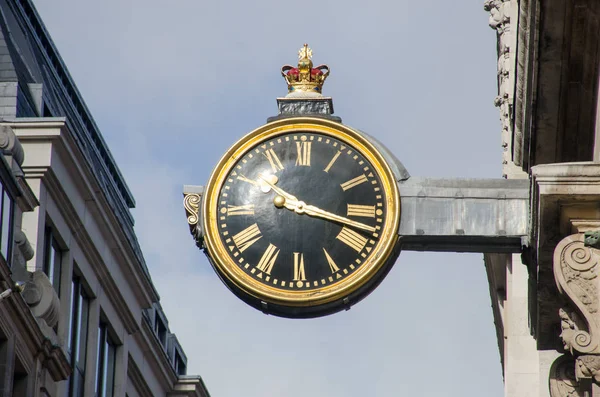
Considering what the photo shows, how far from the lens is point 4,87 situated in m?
42.3

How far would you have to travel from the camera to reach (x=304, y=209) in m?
14.5

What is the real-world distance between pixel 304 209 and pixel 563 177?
2388 millimetres

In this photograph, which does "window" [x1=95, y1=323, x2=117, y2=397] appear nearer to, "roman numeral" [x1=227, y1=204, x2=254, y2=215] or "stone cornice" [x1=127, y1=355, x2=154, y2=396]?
"stone cornice" [x1=127, y1=355, x2=154, y2=396]

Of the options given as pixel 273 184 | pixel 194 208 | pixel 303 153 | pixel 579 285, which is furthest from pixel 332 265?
pixel 579 285

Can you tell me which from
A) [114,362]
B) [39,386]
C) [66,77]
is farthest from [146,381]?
[39,386]

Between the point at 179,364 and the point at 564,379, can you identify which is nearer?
the point at 564,379

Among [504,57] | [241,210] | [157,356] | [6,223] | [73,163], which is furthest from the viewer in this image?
[157,356]

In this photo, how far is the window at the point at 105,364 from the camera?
A: 143ft

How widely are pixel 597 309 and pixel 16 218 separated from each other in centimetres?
2408

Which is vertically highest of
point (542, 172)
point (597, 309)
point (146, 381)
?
point (542, 172)

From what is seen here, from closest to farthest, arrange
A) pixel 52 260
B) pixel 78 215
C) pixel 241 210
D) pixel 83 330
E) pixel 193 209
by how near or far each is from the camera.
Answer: pixel 241 210, pixel 193 209, pixel 52 260, pixel 78 215, pixel 83 330

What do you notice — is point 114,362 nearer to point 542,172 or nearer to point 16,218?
point 16,218

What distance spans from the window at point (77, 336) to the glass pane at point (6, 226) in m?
5.74

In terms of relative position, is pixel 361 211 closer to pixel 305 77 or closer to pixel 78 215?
pixel 305 77
